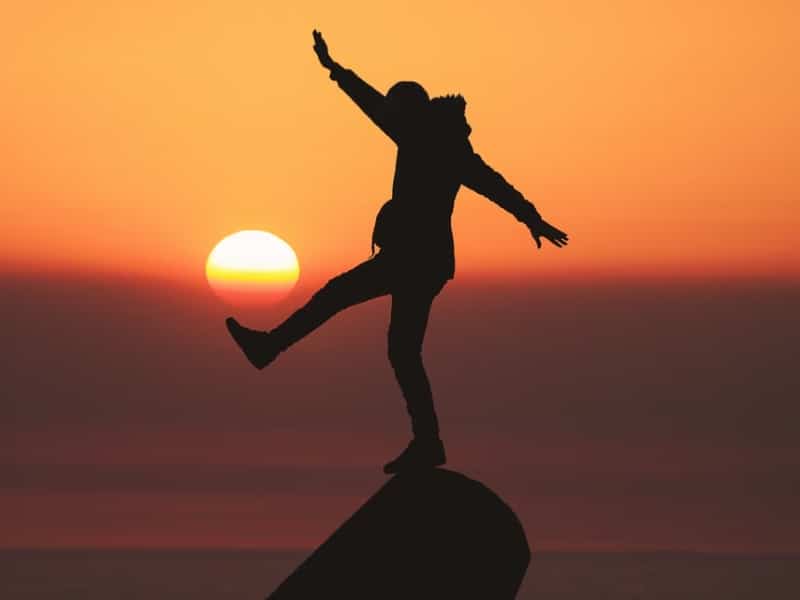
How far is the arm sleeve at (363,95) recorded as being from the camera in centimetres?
1683

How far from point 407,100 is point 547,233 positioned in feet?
5.98

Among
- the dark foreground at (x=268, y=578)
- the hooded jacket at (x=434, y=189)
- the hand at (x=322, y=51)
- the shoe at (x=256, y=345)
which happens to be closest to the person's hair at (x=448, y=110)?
the hooded jacket at (x=434, y=189)

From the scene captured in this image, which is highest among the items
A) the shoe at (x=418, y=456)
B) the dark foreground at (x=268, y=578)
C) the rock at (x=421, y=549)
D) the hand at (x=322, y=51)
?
the hand at (x=322, y=51)

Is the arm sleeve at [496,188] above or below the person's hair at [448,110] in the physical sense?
below

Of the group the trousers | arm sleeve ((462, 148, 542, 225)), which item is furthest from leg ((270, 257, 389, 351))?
arm sleeve ((462, 148, 542, 225))

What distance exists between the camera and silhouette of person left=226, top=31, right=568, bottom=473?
56.2ft

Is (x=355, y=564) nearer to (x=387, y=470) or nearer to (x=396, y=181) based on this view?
(x=387, y=470)

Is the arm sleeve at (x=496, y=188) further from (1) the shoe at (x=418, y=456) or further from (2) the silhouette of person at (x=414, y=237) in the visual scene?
(1) the shoe at (x=418, y=456)

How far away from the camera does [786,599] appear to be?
478 feet

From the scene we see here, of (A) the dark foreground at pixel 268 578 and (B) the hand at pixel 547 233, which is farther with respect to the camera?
Answer: (A) the dark foreground at pixel 268 578

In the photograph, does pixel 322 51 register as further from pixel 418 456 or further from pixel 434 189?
pixel 418 456

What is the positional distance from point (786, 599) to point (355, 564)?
133m

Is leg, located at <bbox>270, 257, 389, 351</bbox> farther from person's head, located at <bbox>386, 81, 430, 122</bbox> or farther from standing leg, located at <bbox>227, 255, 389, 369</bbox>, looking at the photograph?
person's head, located at <bbox>386, 81, 430, 122</bbox>

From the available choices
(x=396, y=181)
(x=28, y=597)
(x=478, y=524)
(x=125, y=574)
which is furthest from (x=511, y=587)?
(x=125, y=574)
